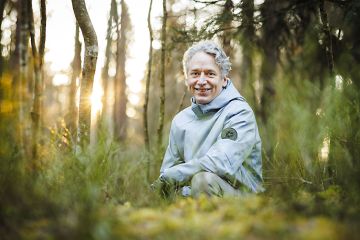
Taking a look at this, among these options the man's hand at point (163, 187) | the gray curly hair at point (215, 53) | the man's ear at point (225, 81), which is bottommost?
the man's hand at point (163, 187)

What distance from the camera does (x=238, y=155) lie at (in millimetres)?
3012

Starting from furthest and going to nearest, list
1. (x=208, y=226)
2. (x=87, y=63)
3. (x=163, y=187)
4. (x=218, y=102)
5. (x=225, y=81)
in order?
(x=87, y=63), (x=225, y=81), (x=218, y=102), (x=163, y=187), (x=208, y=226)

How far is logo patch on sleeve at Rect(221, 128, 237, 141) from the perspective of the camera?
307 centimetres

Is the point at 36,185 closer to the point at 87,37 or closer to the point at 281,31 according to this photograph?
the point at 87,37

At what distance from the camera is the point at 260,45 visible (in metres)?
6.08

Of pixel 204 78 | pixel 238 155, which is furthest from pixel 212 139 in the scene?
pixel 204 78

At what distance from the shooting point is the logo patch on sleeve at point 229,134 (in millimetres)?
3072

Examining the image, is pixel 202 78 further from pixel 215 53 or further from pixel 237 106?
pixel 237 106

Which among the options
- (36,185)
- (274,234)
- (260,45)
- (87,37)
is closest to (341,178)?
(274,234)

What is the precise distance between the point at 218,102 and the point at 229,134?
16.4 inches

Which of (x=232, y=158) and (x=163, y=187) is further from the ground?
(x=232, y=158)

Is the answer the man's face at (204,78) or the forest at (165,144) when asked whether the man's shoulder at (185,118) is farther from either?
the forest at (165,144)

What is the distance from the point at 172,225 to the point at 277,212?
51 centimetres

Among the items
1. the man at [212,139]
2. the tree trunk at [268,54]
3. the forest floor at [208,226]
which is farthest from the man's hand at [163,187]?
the tree trunk at [268,54]
